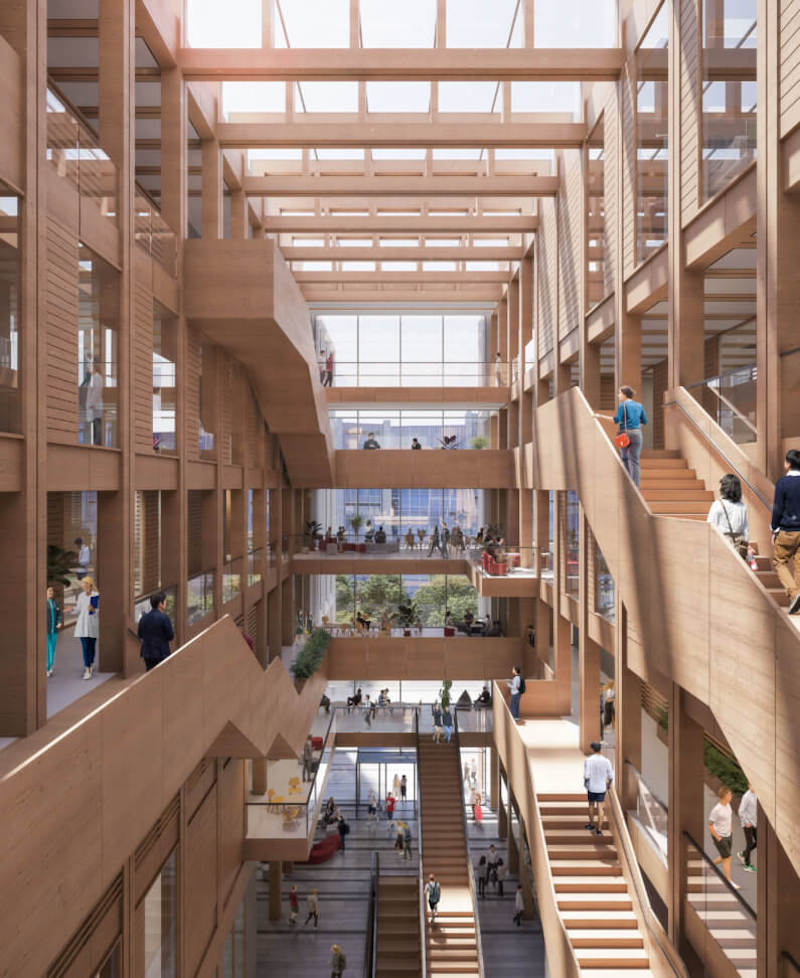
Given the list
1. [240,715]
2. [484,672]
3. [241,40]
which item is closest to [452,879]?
[484,672]

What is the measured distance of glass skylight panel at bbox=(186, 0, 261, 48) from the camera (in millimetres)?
15570

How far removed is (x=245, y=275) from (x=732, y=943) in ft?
45.1

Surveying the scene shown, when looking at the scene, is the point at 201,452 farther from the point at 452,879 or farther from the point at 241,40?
the point at 452,879

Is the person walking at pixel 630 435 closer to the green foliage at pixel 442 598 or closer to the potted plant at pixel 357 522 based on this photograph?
the potted plant at pixel 357 522

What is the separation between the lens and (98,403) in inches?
428

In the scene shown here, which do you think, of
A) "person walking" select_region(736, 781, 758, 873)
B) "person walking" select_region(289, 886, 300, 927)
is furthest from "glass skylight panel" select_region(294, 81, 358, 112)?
"person walking" select_region(289, 886, 300, 927)

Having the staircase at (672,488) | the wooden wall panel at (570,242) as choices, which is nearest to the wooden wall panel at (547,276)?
the wooden wall panel at (570,242)

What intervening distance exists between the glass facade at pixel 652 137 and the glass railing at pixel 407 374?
47.8 feet

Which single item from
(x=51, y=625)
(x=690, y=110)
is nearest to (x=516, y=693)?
(x=51, y=625)

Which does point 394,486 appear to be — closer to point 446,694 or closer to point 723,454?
point 446,694

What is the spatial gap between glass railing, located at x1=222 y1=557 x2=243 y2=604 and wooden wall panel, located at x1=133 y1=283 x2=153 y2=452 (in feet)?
20.2

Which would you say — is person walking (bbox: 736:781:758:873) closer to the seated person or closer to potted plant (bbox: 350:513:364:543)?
the seated person

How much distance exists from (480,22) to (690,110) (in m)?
9.58

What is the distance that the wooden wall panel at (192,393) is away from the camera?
51.4 feet
